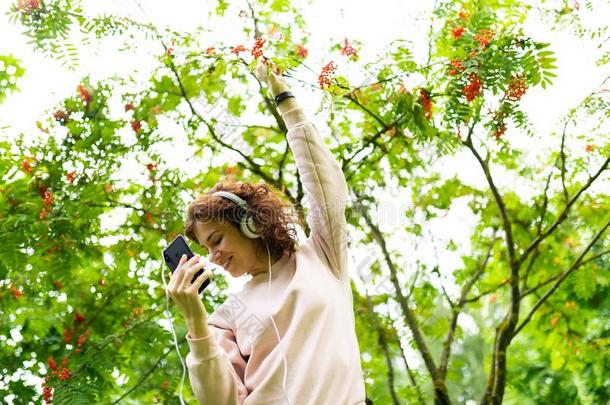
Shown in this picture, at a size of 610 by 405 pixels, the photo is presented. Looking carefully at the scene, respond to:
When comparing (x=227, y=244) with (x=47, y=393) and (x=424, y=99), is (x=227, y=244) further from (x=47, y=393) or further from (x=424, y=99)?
(x=47, y=393)

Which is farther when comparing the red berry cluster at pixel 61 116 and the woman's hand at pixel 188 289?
the red berry cluster at pixel 61 116

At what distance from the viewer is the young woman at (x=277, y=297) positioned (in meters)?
1.65

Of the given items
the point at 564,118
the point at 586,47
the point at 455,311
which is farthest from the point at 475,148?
the point at 455,311

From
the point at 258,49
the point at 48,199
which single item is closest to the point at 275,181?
the point at 48,199

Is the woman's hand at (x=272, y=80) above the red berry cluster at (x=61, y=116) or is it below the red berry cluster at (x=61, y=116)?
below

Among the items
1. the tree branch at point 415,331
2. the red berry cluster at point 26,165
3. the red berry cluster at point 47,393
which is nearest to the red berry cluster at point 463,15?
the tree branch at point 415,331

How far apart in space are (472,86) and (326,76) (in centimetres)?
51

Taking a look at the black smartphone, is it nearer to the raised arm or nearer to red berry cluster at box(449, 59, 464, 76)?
the raised arm

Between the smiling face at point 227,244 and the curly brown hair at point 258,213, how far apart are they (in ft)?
0.06

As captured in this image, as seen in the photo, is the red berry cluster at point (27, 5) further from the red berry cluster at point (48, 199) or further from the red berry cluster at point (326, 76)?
the red berry cluster at point (326, 76)

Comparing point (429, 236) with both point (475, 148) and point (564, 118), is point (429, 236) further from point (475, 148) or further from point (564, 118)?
point (564, 118)

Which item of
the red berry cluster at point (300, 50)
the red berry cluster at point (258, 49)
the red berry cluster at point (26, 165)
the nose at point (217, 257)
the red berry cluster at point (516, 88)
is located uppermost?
the red berry cluster at point (300, 50)

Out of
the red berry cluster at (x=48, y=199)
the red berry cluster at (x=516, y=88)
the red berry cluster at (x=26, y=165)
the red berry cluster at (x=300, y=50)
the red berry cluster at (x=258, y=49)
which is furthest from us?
the red berry cluster at (x=300, y=50)

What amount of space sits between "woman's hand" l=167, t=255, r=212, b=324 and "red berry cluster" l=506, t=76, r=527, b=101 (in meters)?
1.49
